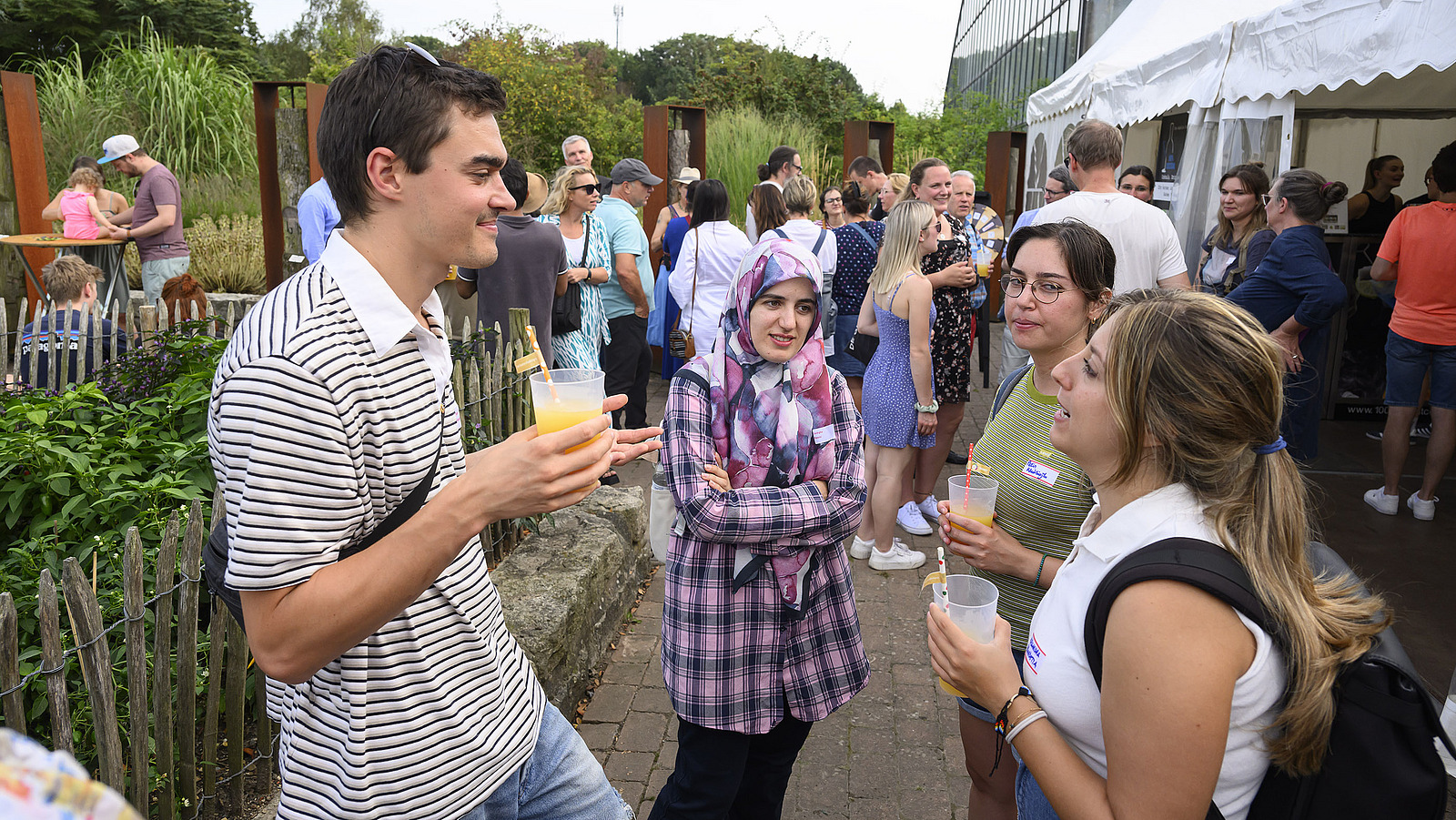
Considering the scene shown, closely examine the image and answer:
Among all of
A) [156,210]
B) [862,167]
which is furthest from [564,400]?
[156,210]

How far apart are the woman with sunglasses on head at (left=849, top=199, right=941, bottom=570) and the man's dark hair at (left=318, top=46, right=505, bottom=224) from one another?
356 centimetres

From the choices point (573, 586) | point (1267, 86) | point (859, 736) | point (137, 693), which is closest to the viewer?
point (137, 693)

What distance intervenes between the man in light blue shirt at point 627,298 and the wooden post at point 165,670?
4347mm

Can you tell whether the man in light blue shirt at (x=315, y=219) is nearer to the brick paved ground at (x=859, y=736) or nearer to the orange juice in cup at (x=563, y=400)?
the brick paved ground at (x=859, y=736)

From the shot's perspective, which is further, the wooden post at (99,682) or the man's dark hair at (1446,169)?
the man's dark hair at (1446,169)

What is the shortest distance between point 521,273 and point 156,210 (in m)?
5.15

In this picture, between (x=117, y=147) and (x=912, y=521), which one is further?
(x=117, y=147)

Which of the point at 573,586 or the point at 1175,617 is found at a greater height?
the point at 1175,617

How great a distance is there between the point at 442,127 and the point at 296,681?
863 millimetres

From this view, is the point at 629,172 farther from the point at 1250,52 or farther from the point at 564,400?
the point at 564,400

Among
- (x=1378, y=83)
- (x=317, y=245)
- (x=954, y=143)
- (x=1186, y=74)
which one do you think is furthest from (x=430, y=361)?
(x=954, y=143)

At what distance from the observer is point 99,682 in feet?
6.89

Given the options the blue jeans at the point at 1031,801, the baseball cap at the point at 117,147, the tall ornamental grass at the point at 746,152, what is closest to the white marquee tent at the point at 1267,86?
the tall ornamental grass at the point at 746,152

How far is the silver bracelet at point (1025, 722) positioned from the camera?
153 centimetres
